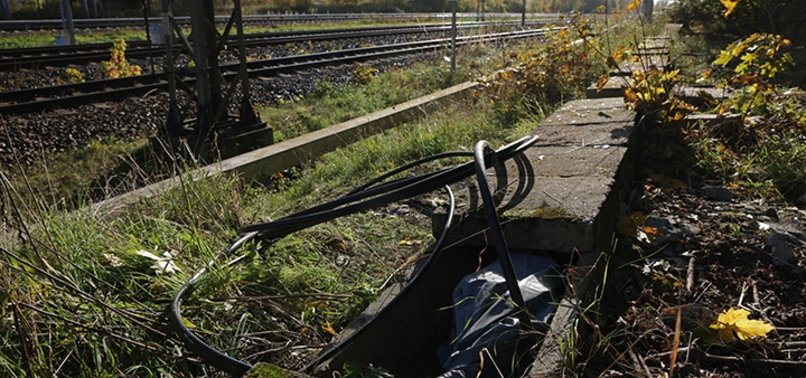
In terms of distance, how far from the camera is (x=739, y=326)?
7.59ft

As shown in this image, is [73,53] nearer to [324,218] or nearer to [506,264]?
[324,218]

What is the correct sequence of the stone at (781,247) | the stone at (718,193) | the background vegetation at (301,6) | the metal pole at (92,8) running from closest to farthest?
1. the stone at (781,247)
2. the stone at (718,193)
3. the background vegetation at (301,6)
4. the metal pole at (92,8)

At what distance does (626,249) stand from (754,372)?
974mm

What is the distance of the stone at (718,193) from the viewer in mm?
3602

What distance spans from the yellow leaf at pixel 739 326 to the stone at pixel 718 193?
136 centimetres

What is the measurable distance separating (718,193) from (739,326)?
4.93ft

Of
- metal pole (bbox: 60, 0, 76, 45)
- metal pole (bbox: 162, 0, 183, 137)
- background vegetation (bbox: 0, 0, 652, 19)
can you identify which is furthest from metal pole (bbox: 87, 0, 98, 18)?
metal pole (bbox: 162, 0, 183, 137)

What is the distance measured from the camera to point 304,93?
11.9 m

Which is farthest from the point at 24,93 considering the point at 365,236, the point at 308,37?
the point at 308,37

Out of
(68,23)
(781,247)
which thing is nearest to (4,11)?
(68,23)

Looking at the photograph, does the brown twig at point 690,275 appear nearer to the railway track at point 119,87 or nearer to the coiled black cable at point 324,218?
the coiled black cable at point 324,218

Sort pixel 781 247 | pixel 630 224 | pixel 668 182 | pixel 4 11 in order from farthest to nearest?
pixel 4 11
pixel 668 182
pixel 630 224
pixel 781 247

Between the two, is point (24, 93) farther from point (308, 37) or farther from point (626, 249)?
point (308, 37)

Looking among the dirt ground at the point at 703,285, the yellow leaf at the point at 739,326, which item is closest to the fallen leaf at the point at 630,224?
the dirt ground at the point at 703,285
